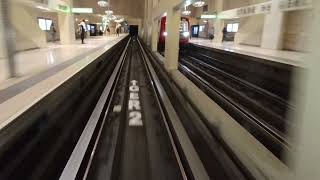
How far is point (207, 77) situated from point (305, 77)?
995cm

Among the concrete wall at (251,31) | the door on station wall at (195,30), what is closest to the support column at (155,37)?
the concrete wall at (251,31)

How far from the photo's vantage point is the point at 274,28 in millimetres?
14211

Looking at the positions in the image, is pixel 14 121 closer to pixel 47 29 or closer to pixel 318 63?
pixel 318 63

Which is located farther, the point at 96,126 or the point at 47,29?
the point at 47,29

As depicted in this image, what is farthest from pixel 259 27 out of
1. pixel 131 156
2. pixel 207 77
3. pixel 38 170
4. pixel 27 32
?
pixel 38 170

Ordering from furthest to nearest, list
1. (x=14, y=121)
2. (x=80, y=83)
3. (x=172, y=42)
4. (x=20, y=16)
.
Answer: (x=20, y=16) → (x=172, y=42) → (x=80, y=83) → (x=14, y=121)

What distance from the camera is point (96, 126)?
5.21 metres

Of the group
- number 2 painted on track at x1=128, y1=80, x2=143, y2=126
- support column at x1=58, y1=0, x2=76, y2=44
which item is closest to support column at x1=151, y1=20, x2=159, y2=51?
support column at x1=58, y1=0, x2=76, y2=44

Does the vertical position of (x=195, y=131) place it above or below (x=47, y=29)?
below

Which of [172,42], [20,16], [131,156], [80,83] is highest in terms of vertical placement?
[20,16]

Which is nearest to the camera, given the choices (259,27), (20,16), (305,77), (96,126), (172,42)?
(305,77)

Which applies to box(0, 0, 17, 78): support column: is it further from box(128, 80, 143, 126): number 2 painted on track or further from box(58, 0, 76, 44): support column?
box(58, 0, 76, 44): support column

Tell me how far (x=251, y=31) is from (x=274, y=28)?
4.26 m

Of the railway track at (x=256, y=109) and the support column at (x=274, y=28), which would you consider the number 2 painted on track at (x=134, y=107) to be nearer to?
the railway track at (x=256, y=109)
